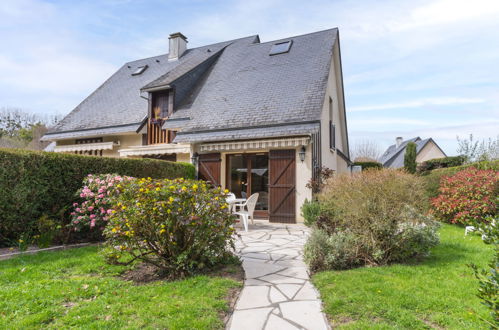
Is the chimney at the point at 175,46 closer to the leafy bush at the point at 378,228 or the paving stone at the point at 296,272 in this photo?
the leafy bush at the point at 378,228

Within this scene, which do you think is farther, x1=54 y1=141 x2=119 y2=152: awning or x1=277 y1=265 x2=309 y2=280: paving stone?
x1=54 y1=141 x2=119 y2=152: awning

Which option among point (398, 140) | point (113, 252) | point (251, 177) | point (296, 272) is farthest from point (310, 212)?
point (398, 140)

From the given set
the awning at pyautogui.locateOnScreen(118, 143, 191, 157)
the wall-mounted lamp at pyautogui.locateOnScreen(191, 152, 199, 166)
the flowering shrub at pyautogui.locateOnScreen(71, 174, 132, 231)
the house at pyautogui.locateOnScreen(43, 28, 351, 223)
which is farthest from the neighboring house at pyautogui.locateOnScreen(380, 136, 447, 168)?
the flowering shrub at pyautogui.locateOnScreen(71, 174, 132, 231)

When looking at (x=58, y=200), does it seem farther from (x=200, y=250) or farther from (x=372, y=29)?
(x=372, y=29)

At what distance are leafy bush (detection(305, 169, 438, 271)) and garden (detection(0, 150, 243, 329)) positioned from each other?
1950 millimetres

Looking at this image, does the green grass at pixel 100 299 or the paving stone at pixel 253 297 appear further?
the paving stone at pixel 253 297

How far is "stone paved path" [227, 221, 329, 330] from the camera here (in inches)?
147

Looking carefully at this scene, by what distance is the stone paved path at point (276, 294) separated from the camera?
3730 mm

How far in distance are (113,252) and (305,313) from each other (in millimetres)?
3758

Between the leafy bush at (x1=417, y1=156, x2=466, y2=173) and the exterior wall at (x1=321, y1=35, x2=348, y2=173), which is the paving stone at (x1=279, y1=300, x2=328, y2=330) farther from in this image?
the leafy bush at (x1=417, y1=156, x2=466, y2=173)

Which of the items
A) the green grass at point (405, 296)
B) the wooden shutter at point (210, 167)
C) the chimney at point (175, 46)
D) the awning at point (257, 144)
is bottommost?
the green grass at point (405, 296)

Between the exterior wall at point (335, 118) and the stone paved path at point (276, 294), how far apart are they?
9.17 m

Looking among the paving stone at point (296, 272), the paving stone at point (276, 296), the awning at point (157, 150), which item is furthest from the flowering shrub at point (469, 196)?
the awning at point (157, 150)

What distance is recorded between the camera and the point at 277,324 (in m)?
3.67
